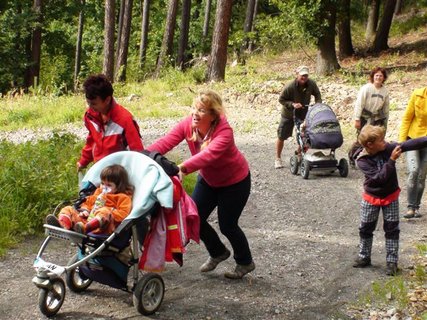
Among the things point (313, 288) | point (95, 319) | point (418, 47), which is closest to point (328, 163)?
point (313, 288)

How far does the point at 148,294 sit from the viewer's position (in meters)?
5.41

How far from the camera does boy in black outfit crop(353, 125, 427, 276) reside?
20.8ft

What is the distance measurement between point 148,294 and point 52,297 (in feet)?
2.67

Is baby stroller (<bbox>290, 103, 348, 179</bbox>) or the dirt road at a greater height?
baby stroller (<bbox>290, 103, 348, 179</bbox>)

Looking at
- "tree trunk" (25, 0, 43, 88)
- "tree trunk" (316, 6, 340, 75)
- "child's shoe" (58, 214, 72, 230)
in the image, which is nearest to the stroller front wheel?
"child's shoe" (58, 214, 72, 230)

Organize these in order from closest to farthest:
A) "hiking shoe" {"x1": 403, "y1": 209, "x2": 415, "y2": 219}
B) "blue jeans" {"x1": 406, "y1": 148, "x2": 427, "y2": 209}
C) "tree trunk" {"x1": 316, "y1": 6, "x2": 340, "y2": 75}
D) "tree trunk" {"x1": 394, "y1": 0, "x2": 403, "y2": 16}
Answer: "blue jeans" {"x1": 406, "y1": 148, "x2": 427, "y2": 209}, "hiking shoe" {"x1": 403, "y1": 209, "x2": 415, "y2": 219}, "tree trunk" {"x1": 316, "y1": 6, "x2": 340, "y2": 75}, "tree trunk" {"x1": 394, "y1": 0, "x2": 403, "y2": 16}

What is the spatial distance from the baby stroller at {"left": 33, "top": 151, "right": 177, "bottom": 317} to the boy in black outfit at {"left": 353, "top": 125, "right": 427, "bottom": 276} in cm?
232

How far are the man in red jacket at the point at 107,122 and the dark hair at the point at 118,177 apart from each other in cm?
52

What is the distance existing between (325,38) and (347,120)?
19.0 ft

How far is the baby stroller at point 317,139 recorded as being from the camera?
1089cm

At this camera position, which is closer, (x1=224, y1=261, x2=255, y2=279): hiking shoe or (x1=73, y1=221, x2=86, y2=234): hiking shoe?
(x1=73, y1=221, x2=86, y2=234): hiking shoe

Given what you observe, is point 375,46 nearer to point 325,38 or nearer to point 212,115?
point 325,38

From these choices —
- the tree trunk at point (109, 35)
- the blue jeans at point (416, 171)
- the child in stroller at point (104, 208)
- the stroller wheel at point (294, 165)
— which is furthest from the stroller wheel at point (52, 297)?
the tree trunk at point (109, 35)

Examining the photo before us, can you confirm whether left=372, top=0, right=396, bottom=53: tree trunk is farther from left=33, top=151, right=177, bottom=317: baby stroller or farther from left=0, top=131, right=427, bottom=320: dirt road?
left=33, top=151, right=177, bottom=317: baby stroller
